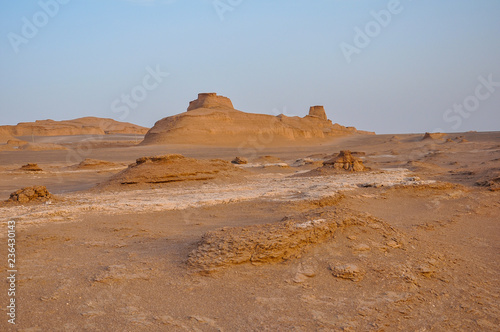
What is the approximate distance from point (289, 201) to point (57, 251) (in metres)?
4.80

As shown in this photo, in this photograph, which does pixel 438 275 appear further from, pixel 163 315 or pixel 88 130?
pixel 88 130

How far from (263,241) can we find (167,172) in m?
8.31

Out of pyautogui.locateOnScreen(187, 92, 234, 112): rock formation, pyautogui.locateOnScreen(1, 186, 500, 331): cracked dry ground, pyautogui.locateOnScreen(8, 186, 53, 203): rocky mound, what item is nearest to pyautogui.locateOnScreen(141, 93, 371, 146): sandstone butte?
pyautogui.locateOnScreen(187, 92, 234, 112): rock formation

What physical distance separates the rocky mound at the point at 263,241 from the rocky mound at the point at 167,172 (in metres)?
7.49

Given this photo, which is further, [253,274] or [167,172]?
[167,172]

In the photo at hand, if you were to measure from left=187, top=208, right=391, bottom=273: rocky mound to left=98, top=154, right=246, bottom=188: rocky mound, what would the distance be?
24.6 ft

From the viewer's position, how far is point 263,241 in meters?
4.64

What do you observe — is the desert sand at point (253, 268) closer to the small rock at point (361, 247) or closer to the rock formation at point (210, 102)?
the small rock at point (361, 247)

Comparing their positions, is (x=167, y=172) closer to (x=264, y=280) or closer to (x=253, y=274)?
(x=253, y=274)

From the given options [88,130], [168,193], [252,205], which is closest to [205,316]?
[252,205]

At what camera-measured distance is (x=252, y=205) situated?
29.3ft

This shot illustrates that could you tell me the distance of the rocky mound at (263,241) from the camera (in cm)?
448

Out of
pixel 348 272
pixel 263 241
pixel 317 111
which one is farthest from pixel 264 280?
pixel 317 111

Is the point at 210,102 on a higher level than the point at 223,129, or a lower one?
higher
